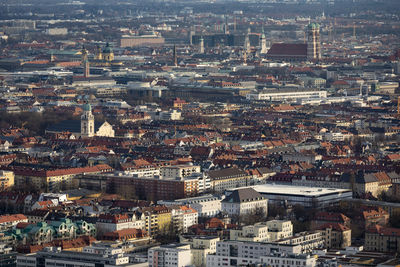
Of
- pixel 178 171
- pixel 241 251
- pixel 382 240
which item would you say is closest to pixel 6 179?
pixel 178 171

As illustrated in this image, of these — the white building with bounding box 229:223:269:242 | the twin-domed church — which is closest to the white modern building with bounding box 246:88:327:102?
the twin-domed church

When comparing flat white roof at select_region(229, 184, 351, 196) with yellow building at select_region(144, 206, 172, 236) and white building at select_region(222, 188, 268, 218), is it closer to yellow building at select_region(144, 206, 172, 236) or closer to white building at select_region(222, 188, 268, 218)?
white building at select_region(222, 188, 268, 218)

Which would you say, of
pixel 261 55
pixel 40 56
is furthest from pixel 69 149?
pixel 261 55

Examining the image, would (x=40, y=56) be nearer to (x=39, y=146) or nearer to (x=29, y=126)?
(x=29, y=126)

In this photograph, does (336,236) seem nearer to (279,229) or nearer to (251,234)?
(279,229)

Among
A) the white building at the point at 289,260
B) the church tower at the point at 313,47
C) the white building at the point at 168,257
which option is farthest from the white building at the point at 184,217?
the church tower at the point at 313,47
